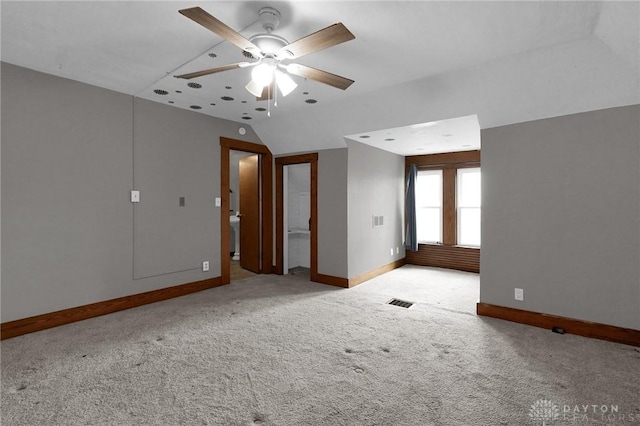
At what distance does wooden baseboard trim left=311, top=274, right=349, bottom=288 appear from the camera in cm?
485

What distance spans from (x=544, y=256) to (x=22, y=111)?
5.36 metres

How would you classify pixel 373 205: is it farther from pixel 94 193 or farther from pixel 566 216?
pixel 94 193

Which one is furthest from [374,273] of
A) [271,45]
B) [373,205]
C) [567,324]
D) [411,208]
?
[271,45]

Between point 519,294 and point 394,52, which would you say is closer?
point 394,52

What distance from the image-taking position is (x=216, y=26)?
5.85ft

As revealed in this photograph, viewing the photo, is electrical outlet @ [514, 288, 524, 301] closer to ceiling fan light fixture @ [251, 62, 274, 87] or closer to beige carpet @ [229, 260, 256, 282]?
ceiling fan light fixture @ [251, 62, 274, 87]

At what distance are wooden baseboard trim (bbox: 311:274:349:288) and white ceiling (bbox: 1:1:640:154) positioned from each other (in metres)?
2.42

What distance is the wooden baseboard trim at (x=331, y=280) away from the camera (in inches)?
191

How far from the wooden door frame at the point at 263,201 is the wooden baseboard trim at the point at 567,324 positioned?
3.44 metres

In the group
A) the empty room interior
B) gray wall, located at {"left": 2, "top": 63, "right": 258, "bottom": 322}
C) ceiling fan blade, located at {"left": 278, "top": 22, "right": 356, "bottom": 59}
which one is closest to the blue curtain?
the empty room interior

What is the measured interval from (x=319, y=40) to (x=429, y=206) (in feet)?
17.2

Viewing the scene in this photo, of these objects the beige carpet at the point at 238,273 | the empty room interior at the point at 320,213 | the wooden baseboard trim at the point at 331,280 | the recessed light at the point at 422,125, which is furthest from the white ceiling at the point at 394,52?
the beige carpet at the point at 238,273

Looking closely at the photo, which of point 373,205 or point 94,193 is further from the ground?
point 94,193

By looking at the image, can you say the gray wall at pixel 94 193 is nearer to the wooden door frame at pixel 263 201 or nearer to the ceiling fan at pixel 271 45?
the wooden door frame at pixel 263 201
